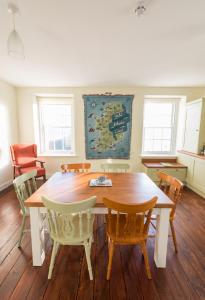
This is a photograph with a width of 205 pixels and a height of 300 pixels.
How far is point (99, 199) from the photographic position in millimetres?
1395

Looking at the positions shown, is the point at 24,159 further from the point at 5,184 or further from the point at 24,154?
the point at 5,184

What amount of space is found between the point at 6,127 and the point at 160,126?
12.8ft

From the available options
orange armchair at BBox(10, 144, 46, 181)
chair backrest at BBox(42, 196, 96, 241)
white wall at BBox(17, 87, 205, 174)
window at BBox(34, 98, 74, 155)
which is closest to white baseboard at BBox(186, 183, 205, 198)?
white wall at BBox(17, 87, 205, 174)

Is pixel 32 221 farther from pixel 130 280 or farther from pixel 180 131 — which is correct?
pixel 180 131

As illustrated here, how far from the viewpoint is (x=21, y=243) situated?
1815 millimetres

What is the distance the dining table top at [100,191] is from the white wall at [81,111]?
6.30ft

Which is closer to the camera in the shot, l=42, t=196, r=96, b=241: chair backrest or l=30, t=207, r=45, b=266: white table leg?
l=42, t=196, r=96, b=241: chair backrest

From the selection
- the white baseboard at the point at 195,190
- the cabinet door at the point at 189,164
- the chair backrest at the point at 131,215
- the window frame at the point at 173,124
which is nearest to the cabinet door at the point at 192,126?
the cabinet door at the point at 189,164

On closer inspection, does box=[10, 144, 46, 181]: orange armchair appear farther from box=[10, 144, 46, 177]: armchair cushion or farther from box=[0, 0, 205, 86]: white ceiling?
box=[0, 0, 205, 86]: white ceiling

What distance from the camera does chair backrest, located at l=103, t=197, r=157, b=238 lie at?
1.15 meters

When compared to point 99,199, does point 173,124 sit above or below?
above

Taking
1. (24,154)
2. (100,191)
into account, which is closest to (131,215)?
(100,191)

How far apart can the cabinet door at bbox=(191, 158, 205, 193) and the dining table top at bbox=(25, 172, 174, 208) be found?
174 cm

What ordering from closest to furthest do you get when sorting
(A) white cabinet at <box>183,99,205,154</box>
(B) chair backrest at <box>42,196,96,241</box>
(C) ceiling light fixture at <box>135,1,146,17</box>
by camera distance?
(B) chair backrest at <box>42,196,96,241</box> < (C) ceiling light fixture at <box>135,1,146,17</box> < (A) white cabinet at <box>183,99,205,154</box>
